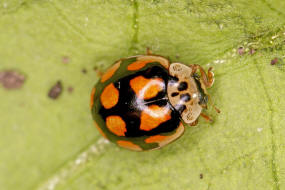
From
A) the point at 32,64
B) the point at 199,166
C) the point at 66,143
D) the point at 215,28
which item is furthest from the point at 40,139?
the point at 215,28

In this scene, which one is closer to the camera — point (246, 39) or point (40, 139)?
point (246, 39)

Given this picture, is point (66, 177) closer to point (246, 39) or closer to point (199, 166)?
point (199, 166)

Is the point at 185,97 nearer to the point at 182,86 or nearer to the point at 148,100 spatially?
the point at 182,86

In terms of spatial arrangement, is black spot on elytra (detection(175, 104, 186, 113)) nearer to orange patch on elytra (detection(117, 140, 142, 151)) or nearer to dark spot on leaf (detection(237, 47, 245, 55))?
orange patch on elytra (detection(117, 140, 142, 151))

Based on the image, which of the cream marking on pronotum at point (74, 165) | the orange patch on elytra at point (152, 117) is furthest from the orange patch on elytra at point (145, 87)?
the cream marking on pronotum at point (74, 165)

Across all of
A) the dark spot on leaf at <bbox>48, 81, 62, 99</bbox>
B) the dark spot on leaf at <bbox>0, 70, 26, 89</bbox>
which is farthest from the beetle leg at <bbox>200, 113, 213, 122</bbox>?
the dark spot on leaf at <bbox>0, 70, 26, 89</bbox>

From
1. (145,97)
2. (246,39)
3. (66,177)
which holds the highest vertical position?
(246,39)
